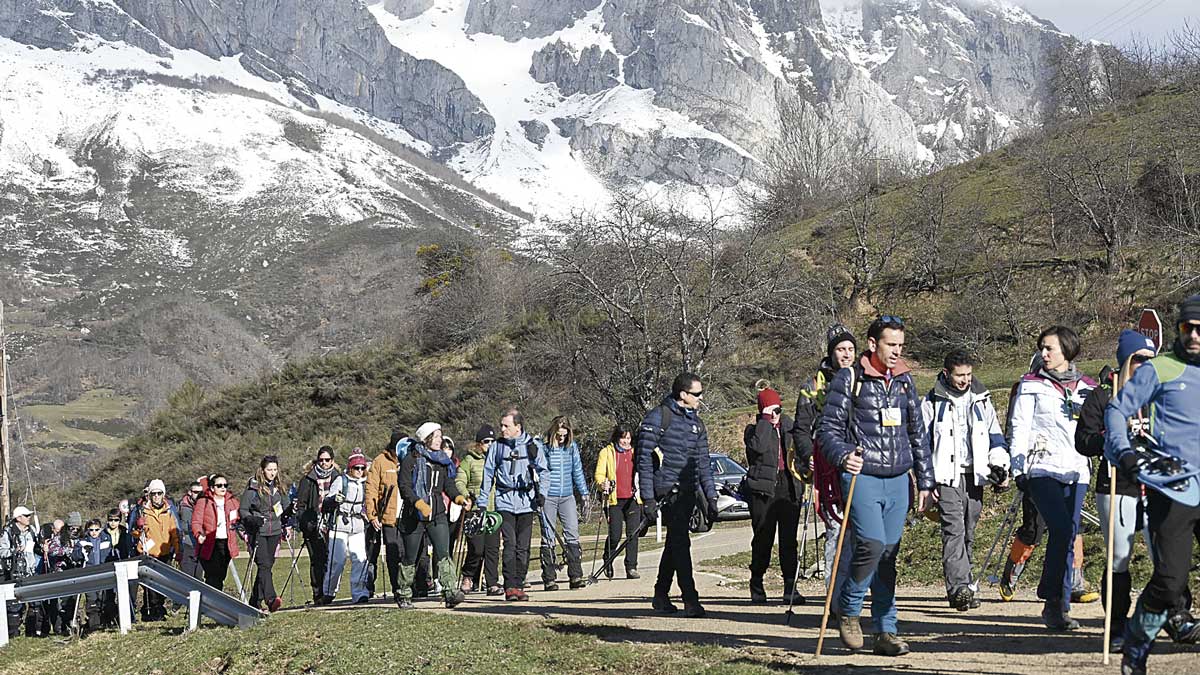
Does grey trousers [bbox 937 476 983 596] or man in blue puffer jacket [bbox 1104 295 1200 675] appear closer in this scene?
man in blue puffer jacket [bbox 1104 295 1200 675]

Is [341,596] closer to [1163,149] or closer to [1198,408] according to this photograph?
[1198,408]

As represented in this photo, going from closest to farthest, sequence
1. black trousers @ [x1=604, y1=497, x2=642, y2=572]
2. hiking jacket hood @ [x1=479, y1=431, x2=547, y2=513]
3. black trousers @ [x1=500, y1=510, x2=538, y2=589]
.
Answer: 1. hiking jacket hood @ [x1=479, y1=431, x2=547, y2=513]
2. black trousers @ [x1=500, y1=510, x2=538, y2=589]
3. black trousers @ [x1=604, y1=497, x2=642, y2=572]

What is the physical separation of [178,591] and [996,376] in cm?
2489

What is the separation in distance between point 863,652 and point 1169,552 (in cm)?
228

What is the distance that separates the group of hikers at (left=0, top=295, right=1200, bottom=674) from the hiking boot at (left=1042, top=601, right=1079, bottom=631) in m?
0.01

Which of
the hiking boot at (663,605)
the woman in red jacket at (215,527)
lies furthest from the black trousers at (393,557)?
the hiking boot at (663,605)

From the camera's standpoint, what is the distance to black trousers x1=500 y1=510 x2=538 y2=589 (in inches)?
488

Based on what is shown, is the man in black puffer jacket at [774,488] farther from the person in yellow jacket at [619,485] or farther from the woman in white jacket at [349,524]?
the woman in white jacket at [349,524]

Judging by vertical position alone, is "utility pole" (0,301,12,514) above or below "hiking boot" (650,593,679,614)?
above

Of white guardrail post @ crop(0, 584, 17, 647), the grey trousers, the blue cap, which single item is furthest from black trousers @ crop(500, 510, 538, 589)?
white guardrail post @ crop(0, 584, 17, 647)

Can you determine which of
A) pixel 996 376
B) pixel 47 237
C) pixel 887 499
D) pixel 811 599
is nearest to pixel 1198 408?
pixel 887 499

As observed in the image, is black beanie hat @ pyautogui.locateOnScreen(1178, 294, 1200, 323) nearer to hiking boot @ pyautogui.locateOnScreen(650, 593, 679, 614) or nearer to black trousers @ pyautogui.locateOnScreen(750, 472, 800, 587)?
black trousers @ pyautogui.locateOnScreen(750, 472, 800, 587)

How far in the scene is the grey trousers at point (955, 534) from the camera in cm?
970

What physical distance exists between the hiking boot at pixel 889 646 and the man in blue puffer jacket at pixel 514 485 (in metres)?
5.14
